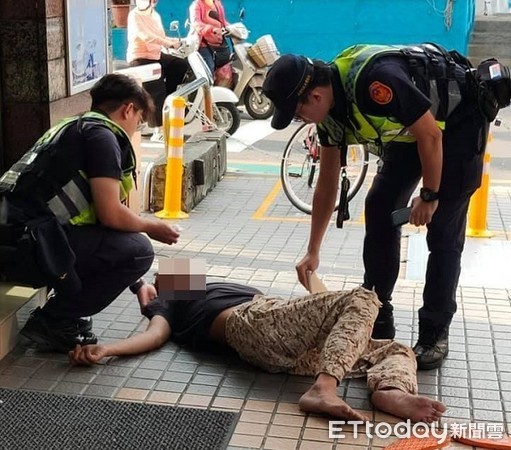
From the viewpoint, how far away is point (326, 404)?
3.67 meters

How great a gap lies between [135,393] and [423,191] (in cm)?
158

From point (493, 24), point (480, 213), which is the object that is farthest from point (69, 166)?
point (493, 24)

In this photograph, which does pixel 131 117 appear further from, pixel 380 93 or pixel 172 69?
pixel 172 69

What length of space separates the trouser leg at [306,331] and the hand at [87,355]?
62cm

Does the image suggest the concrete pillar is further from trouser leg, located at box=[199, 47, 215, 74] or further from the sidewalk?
trouser leg, located at box=[199, 47, 215, 74]

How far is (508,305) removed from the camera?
5.34 metres

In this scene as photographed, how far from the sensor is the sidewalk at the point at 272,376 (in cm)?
376

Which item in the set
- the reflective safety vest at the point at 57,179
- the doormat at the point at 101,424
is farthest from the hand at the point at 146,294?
the doormat at the point at 101,424

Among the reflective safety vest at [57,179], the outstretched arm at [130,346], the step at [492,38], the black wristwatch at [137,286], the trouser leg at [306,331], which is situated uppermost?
the reflective safety vest at [57,179]

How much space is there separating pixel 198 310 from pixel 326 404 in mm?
973

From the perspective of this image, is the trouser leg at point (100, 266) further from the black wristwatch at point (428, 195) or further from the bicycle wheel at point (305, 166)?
the bicycle wheel at point (305, 166)

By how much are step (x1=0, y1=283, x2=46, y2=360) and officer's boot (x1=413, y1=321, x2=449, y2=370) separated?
1999mm

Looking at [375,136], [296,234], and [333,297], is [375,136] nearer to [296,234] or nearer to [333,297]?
[333,297]

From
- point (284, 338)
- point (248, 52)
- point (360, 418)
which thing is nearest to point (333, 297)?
point (284, 338)
